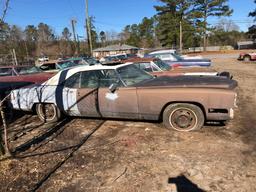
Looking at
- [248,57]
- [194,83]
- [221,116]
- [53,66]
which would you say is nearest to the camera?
[221,116]

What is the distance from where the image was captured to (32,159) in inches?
158

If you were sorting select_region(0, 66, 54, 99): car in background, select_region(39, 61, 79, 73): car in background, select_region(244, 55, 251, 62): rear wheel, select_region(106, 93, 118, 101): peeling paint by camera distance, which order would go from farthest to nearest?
select_region(244, 55, 251, 62): rear wheel, select_region(39, 61, 79, 73): car in background, select_region(0, 66, 54, 99): car in background, select_region(106, 93, 118, 101): peeling paint

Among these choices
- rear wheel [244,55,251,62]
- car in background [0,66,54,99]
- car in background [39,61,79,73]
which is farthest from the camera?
rear wheel [244,55,251,62]

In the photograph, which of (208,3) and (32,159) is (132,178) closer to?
(32,159)

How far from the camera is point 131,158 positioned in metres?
3.84

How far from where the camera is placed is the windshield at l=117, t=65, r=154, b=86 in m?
5.22

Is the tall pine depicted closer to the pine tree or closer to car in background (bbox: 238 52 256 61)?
the pine tree

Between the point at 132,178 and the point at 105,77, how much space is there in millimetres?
2628

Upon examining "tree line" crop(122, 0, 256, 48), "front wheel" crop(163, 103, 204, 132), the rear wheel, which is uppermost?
"tree line" crop(122, 0, 256, 48)

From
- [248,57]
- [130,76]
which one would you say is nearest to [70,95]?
[130,76]

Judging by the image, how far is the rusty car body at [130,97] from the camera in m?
4.52

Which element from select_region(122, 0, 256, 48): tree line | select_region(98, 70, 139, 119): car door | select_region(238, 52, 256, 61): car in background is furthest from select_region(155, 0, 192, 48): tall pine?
select_region(98, 70, 139, 119): car door

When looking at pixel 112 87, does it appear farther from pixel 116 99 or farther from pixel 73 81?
pixel 73 81

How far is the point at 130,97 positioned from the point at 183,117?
3.86 feet
